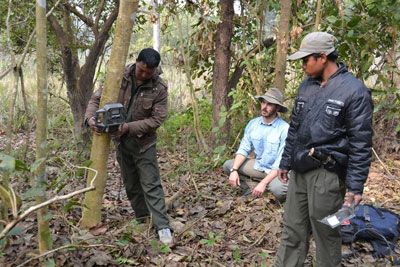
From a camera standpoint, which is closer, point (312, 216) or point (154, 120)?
point (312, 216)

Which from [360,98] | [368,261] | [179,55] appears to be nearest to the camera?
[360,98]

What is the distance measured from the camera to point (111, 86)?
9.58 ft

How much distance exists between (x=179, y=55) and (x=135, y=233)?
389 cm

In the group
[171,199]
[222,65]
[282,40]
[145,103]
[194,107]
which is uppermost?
[282,40]

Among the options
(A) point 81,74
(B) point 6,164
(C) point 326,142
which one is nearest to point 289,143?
(C) point 326,142

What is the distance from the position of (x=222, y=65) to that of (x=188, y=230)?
3.28 m

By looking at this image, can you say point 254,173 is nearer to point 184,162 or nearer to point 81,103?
point 184,162

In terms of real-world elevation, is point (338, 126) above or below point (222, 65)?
below

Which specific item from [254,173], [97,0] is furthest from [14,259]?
[97,0]

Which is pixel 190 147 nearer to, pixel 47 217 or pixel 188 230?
pixel 188 230

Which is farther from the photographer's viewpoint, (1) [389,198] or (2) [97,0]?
(2) [97,0]

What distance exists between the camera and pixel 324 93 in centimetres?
261

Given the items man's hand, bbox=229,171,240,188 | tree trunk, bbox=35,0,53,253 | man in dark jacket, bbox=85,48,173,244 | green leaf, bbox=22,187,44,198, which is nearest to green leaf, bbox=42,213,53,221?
tree trunk, bbox=35,0,53,253

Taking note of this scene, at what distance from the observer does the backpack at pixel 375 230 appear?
3.46 m
